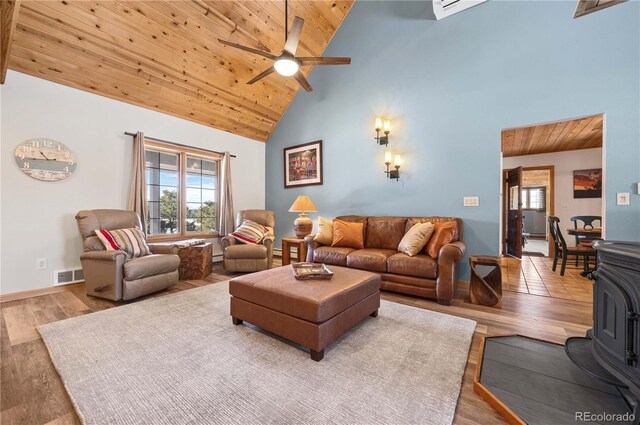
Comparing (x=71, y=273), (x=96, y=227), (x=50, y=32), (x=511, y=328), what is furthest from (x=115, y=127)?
(x=511, y=328)

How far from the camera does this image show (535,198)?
32.2ft

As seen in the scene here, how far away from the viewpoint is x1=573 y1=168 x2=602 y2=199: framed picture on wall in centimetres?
567

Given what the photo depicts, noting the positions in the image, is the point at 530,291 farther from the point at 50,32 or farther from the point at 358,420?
the point at 50,32

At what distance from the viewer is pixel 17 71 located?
2.94 m

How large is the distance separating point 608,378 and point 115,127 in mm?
5523

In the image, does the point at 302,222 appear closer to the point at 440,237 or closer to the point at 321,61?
the point at 440,237

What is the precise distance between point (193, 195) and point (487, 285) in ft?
15.6

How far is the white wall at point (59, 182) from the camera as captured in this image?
9.55ft

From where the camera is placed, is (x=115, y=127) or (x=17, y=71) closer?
(x=17, y=71)

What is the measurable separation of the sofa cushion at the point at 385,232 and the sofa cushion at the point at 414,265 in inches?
20.6

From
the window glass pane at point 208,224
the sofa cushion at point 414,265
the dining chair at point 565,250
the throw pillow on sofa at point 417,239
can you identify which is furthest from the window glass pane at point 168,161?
the dining chair at point 565,250

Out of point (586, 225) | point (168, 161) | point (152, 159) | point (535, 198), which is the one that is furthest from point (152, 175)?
point (535, 198)

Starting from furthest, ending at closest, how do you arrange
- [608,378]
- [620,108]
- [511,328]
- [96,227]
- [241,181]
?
[241,181] < [96,227] < [620,108] < [511,328] < [608,378]

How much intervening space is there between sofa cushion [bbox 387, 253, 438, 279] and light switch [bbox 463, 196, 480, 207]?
1.04 metres
